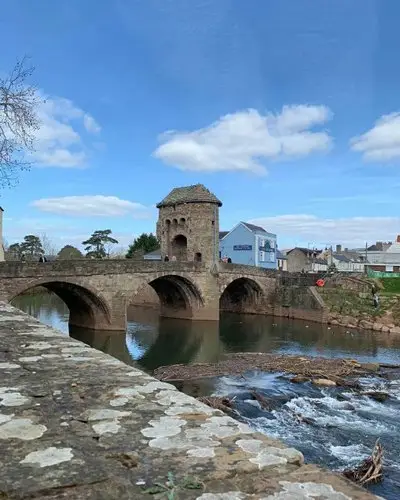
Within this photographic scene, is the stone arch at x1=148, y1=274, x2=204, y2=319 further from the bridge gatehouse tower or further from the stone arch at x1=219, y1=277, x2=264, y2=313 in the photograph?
the stone arch at x1=219, y1=277, x2=264, y2=313

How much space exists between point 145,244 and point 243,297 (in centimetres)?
2185

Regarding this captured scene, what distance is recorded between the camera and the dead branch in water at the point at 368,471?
8344 millimetres

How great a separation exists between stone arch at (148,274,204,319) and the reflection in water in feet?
2.99

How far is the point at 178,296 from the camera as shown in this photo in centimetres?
3500

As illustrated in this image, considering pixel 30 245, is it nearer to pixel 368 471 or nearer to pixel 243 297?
pixel 243 297

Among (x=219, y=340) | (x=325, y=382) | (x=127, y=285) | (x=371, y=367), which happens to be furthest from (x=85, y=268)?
(x=371, y=367)

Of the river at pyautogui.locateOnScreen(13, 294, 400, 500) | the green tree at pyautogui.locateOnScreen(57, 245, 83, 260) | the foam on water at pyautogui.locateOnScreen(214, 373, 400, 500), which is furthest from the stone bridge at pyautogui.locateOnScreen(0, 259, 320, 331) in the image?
the green tree at pyautogui.locateOnScreen(57, 245, 83, 260)

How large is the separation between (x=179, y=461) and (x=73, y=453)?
1.70 ft

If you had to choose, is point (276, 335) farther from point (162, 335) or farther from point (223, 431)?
point (223, 431)

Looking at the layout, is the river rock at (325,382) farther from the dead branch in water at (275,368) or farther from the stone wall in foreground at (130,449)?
the stone wall in foreground at (130,449)

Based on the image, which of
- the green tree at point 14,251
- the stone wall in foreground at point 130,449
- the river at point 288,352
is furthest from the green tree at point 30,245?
the stone wall in foreground at point 130,449

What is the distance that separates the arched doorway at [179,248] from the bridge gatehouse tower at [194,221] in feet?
1.79

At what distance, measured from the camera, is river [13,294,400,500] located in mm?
10531

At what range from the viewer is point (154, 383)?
12.5 feet
